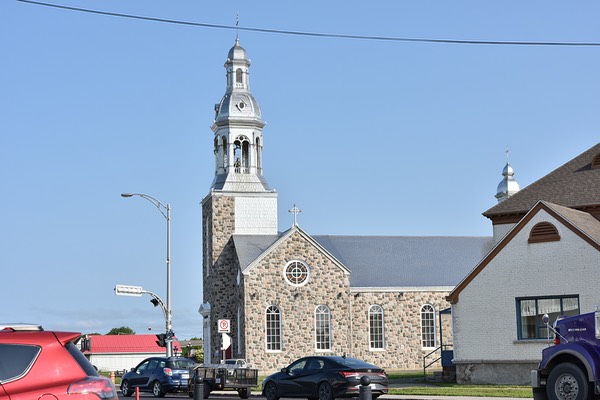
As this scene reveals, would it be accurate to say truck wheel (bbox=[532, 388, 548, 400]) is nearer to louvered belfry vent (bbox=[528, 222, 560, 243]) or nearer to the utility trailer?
louvered belfry vent (bbox=[528, 222, 560, 243])

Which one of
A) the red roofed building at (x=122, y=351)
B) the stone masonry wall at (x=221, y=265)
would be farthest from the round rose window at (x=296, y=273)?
the red roofed building at (x=122, y=351)

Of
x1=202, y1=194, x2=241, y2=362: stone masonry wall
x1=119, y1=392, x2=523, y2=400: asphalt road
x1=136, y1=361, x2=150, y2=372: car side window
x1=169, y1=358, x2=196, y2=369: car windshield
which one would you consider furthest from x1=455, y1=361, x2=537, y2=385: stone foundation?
x1=202, y1=194, x2=241, y2=362: stone masonry wall

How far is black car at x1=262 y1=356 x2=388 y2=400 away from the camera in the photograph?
2658cm

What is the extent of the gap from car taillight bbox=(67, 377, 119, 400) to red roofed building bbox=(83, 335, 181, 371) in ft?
349

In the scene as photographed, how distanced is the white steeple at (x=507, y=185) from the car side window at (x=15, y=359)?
65056 millimetres

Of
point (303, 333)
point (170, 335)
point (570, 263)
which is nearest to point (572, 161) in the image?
point (570, 263)

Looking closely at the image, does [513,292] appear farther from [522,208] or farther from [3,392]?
[3,392]

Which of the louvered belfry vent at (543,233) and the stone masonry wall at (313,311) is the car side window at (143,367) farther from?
the stone masonry wall at (313,311)

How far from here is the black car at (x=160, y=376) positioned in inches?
1373

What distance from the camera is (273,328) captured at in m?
54.6

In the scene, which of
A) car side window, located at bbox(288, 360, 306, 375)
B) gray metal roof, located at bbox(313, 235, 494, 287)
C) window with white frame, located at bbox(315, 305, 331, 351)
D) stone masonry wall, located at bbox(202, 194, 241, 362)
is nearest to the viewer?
car side window, located at bbox(288, 360, 306, 375)

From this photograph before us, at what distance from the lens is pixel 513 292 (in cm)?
3306

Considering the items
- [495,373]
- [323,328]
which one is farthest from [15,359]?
[323,328]

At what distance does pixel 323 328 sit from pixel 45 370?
46283 mm
